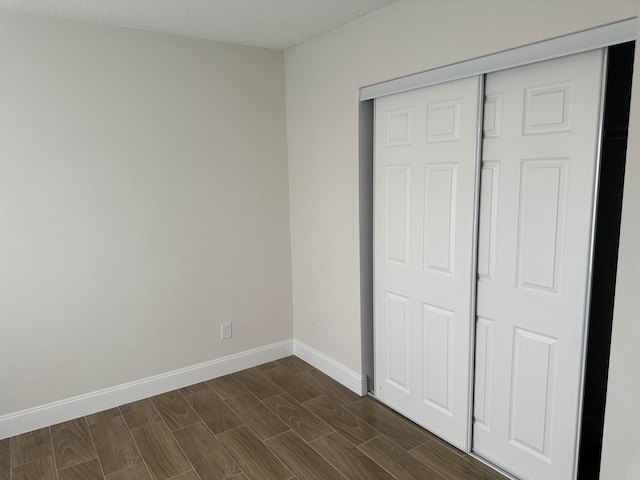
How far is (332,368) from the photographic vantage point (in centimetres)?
334

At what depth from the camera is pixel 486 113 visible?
220cm

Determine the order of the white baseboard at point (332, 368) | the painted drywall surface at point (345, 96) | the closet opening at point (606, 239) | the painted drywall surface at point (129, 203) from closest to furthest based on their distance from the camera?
the painted drywall surface at point (345, 96)
the closet opening at point (606, 239)
the painted drywall surface at point (129, 203)
the white baseboard at point (332, 368)

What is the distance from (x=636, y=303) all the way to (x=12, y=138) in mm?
3031

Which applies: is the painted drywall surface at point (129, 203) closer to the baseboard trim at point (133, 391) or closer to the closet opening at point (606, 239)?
the baseboard trim at point (133, 391)

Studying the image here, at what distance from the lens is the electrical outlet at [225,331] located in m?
3.42

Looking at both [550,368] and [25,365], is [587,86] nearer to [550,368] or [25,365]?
[550,368]

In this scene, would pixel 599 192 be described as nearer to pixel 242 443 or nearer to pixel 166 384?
pixel 242 443

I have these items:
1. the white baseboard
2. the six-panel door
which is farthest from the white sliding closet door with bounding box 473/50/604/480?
the white baseboard

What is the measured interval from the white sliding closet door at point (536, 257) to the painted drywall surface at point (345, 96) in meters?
0.19

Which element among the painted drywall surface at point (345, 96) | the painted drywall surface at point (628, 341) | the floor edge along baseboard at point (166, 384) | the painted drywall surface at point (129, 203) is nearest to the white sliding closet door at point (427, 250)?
the painted drywall surface at point (345, 96)

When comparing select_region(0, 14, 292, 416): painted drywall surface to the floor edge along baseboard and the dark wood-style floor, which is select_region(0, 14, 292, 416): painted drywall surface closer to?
the floor edge along baseboard

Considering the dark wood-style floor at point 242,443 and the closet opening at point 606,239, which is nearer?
the closet opening at point 606,239

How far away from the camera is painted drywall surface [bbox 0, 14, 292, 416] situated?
2637 millimetres

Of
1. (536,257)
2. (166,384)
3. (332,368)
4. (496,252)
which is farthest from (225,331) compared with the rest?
(536,257)
